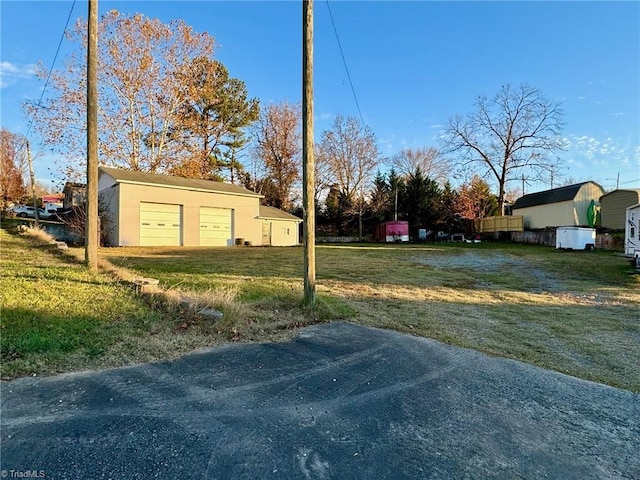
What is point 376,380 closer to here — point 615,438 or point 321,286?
point 615,438

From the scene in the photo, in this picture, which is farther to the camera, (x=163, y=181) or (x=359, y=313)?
(x=163, y=181)

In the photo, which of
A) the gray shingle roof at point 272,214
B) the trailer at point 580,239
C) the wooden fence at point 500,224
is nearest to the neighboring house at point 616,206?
the trailer at point 580,239

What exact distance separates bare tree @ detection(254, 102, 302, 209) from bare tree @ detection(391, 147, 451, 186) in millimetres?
12169

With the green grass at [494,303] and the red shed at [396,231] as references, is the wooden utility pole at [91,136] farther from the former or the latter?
the red shed at [396,231]

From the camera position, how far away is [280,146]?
36438 millimetres

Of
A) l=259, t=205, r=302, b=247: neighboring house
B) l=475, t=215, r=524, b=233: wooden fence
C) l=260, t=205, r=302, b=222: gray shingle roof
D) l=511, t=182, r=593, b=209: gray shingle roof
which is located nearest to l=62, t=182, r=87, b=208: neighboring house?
l=259, t=205, r=302, b=247: neighboring house

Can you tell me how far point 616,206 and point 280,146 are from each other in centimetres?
2725

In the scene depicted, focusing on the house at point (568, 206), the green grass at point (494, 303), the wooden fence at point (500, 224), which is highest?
the house at point (568, 206)

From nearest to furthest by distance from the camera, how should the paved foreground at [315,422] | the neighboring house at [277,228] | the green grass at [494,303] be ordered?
the paved foreground at [315,422], the green grass at [494,303], the neighboring house at [277,228]

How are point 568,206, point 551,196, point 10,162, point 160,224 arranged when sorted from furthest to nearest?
point 10,162 < point 551,196 < point 568,206 < point 160,224

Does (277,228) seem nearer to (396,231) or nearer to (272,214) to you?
(272,214)

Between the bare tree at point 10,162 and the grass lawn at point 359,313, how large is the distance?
106 ft

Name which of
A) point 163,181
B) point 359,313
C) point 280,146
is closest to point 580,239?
point 359,313

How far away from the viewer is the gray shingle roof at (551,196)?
25.2 metres
